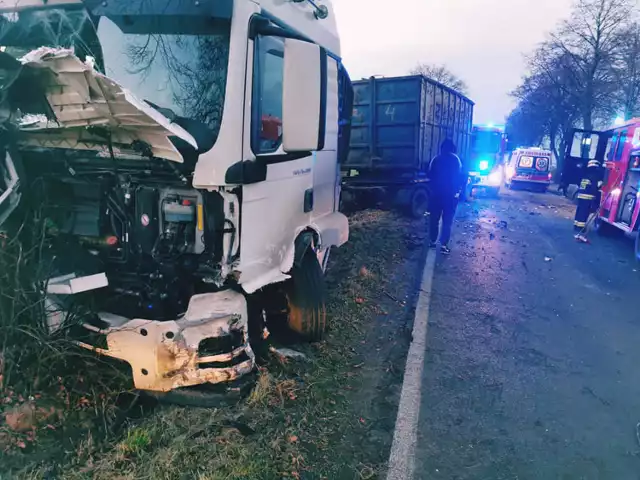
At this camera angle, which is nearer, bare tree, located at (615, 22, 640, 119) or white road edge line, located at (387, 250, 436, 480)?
white road edge line, located at (387, 250, 436, 480)

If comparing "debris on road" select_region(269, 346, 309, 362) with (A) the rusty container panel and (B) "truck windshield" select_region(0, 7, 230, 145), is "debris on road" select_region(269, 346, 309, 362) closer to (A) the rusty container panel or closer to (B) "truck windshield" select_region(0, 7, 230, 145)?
(B) "truck windshield" select_region(0, 7, 230, 145)

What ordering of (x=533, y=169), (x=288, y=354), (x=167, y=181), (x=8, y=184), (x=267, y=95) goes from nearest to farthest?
(x=8, y=184) → (x=167, y=181) → (x=267, y=95) → (x=288, y=354) → (x=533, y=169)

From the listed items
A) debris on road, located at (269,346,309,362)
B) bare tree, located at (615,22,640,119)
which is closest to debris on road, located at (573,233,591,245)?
debris on road, located at (269,346,309,362)

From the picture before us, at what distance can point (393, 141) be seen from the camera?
11570 mm

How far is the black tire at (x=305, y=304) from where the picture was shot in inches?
167

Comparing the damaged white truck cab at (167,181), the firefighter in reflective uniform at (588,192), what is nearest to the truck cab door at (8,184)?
the damaged white truck cab at (167,181)

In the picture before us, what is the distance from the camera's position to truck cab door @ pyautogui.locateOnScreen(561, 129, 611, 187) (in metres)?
11.4

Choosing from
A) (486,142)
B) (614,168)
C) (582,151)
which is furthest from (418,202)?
(486,142)

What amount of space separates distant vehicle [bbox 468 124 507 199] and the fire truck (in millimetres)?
8657

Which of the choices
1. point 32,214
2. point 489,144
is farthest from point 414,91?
point 489,144

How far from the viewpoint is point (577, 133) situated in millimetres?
11375

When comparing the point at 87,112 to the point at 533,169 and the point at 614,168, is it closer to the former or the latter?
the point at 614,168

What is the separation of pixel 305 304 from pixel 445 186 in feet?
17.6

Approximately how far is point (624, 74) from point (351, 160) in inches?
922
